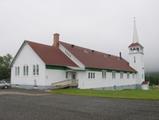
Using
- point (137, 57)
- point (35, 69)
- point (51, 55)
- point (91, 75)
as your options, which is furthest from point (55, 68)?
point (137, 57)

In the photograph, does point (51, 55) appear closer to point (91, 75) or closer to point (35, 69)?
point (35, 69)

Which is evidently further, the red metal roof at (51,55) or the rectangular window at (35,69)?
the red metal roof at (51,55)

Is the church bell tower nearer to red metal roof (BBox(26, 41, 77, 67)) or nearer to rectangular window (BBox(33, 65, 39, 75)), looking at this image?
red metal roof (BBox(26, 41, 77, 67))

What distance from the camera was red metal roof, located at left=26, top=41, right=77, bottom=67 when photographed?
3297 centimetres

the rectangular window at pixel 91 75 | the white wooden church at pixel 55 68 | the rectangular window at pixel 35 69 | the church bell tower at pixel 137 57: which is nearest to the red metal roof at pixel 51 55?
the white wooden church at pixel 55 68

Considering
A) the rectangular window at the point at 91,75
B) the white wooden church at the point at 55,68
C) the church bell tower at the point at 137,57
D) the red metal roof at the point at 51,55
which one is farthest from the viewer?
the church bell tower at the point at 137,57

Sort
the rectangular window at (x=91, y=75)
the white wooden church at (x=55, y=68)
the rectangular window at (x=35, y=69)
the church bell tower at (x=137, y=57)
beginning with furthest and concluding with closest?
the church bell tower at (x=137, y=57), the rectangular window at (x=91, y=75), the rectangular window at (x=35, y=69), the white wooden church at (x=55, y=68)

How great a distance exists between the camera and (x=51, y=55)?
115 ft

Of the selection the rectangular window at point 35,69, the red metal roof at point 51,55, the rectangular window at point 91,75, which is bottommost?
the rectangular window at point 91,75

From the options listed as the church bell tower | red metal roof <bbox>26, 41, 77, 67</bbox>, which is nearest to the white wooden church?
red metal roof <bbox>26, 41, 77, 67</bbox>

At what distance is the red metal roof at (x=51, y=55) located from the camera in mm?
32969

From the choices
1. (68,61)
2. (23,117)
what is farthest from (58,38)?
(23,117)

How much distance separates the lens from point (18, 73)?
35.9 metres

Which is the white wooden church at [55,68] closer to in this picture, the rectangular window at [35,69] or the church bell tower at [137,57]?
the rectangular window at [35,69]
